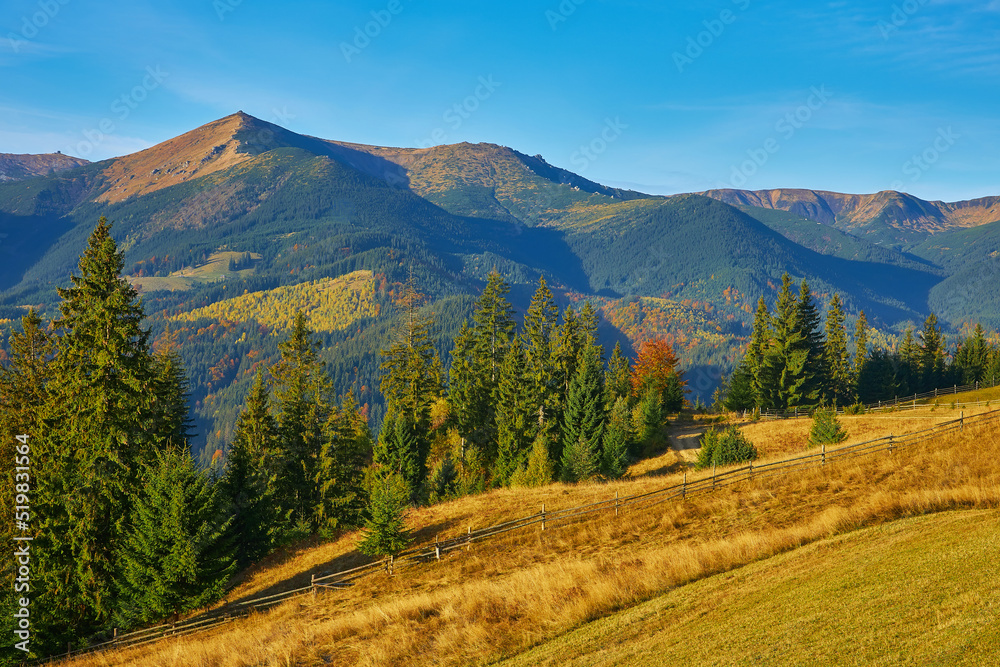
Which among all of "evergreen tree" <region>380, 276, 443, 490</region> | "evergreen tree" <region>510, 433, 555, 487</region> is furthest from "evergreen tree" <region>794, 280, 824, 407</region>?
"evergreen tree" <region>380, 276, 443, 490</region>

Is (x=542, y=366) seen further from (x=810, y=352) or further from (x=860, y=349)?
(x=860, y=349)

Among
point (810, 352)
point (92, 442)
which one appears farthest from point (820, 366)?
point (92, 442)

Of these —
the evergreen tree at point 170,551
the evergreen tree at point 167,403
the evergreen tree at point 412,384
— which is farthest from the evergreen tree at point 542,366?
the evergreen tree at point 170,551

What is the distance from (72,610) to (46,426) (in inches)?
328

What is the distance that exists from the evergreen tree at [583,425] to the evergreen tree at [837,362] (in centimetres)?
3867

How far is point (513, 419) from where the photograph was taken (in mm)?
54938

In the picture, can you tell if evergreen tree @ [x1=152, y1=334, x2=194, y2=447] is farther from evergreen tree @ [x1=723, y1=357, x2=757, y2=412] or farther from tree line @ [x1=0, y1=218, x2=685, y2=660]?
evergreen tree @ [x1=723, y1=357, x2=757, y2=412]

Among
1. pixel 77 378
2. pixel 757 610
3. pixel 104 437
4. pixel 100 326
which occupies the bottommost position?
pixel 757 610

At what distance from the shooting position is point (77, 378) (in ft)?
95.7

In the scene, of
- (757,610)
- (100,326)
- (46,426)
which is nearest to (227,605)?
(46,426)

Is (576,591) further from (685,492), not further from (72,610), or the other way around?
(72,610)

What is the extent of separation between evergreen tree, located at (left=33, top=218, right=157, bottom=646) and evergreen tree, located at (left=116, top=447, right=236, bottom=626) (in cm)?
143

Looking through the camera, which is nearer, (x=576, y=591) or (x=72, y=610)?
(x=576, y=591)

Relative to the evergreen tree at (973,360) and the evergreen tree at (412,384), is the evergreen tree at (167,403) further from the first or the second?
the evergreen tree at (973,360)
